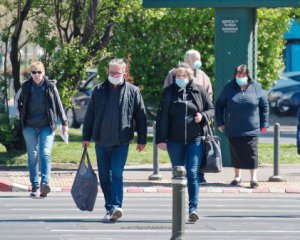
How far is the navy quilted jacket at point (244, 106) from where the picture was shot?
54.4 ft

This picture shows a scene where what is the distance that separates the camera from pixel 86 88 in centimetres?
3189

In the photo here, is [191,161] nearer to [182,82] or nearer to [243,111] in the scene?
[182,82]

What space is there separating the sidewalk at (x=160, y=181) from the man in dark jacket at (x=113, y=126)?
3721 millimetres

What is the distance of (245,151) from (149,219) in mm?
3716

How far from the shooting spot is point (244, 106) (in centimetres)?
1661

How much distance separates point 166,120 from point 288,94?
1021 inches

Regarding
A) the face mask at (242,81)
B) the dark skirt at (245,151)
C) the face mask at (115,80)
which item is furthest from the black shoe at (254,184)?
the face mask at (115,80)

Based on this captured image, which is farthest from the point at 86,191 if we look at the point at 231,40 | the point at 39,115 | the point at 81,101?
the point at 81,101

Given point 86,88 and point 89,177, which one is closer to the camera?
point 89,177

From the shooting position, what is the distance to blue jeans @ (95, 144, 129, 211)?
1312 cm

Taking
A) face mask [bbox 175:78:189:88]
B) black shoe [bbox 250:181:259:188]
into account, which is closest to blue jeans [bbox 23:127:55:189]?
face mask [bbox 175:78:189:88]

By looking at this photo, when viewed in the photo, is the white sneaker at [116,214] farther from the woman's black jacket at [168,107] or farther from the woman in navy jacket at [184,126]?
the woman's black jacket at [168,107]

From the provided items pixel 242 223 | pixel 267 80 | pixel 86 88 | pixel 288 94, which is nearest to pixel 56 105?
pixel 242 223

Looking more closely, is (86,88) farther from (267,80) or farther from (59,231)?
(59,231)
